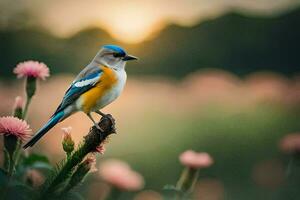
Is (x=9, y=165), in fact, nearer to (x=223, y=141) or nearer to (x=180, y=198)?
(x=180, y=198)

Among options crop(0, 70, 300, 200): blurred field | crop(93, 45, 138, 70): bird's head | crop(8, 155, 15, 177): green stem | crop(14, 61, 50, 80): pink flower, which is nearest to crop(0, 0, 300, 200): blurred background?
crop(0, 70, 300, 200): blurred field

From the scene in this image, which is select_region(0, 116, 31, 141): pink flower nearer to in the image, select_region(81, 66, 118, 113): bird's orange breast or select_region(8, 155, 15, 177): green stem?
select_region(8, 155, 15, 177): green stem

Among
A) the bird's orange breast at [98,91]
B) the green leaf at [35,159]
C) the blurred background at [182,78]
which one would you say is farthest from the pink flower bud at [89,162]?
the blurred background at [182,78]

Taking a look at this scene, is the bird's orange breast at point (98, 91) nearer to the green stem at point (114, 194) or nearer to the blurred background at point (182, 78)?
the green stem at point (114, 194)

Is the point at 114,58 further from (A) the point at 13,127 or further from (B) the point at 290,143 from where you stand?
(B) the point at 290,143

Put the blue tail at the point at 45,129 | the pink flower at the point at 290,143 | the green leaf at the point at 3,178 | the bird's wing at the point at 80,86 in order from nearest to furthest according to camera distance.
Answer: the green leaf at the point at 3,178
the blue tail at the point at 45,129
the bird's wing at the point at 80,86
the pink flower at the point at 290,143

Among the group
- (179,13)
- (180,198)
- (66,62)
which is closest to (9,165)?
(180,198)

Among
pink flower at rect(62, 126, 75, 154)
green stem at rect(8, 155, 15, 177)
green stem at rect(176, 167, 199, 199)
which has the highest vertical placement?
green stem at rect(176, 167, 199, 199)
